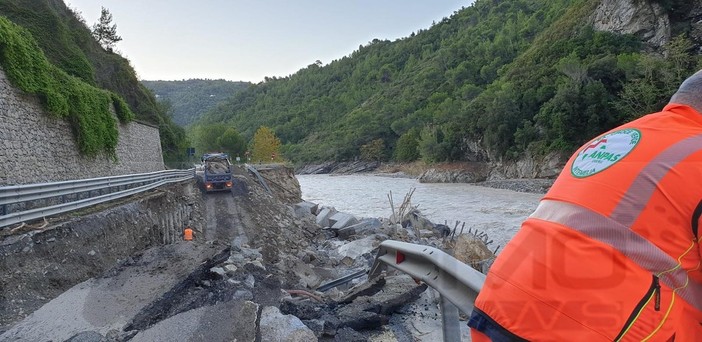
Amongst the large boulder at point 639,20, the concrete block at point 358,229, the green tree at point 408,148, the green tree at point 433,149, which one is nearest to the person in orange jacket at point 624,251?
the concrete block at point 358,229

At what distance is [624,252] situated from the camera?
1351 mm

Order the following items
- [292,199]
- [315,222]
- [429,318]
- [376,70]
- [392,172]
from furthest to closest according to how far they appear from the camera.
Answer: [376,70] → [392,172] → [292,199] → [315,222] → [429,318]

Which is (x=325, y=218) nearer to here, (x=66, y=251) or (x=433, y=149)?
(x=66, y=251)

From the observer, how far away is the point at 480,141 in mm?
66188

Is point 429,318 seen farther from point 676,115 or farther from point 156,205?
point 156,205

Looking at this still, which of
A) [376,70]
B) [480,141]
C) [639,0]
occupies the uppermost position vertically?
[376,70]

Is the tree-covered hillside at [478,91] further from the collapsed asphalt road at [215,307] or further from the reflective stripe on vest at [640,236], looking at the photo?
the reflective stripe on vest at [640,236]

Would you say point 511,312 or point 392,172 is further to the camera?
point 392,172

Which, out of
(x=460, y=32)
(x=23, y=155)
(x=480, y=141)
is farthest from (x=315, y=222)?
(x=460, y=32)

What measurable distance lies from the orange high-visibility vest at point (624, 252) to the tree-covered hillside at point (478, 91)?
51602 mm

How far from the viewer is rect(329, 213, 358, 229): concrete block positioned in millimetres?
17681

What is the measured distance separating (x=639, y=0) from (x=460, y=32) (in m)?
A: 109

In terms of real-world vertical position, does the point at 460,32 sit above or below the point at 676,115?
above

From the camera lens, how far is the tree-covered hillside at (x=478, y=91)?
48.1 metres
